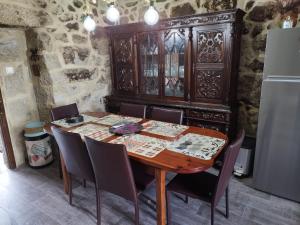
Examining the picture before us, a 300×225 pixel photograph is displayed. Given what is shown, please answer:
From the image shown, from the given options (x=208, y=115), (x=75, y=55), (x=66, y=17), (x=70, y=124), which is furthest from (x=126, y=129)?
(x=66, y=17)

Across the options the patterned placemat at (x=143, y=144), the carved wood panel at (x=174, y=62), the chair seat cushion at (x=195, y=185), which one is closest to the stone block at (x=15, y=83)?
the patterned placemat at (x=143, y=144)

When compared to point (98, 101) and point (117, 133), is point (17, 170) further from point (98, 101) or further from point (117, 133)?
point (117, 133)

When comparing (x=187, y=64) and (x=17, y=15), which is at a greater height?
(x=17, y=15)

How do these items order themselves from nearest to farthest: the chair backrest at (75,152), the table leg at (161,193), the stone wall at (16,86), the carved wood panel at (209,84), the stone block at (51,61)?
the table leg at (161,193), the chair backrest at (75,152), the carved wood panel at (209,84), the stone wall at (16,86), the stone block at (51,61)

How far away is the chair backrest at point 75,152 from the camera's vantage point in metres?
1.72

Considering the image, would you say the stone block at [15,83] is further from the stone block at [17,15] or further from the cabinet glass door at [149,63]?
the cabinet glass door at [149,63]

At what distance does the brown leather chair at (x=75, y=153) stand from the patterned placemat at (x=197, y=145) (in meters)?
0.71

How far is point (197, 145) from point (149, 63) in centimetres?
173

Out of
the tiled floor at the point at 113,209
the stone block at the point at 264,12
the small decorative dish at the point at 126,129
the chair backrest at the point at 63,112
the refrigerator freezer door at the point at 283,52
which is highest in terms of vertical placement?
the stone block at the point at 264,12

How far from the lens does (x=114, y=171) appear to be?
5.09 ft

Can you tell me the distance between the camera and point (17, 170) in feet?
9.33

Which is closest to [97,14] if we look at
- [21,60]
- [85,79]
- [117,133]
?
[85,79]

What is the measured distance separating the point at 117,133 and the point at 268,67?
5.11 ft

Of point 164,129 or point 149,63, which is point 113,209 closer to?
point 164,129
